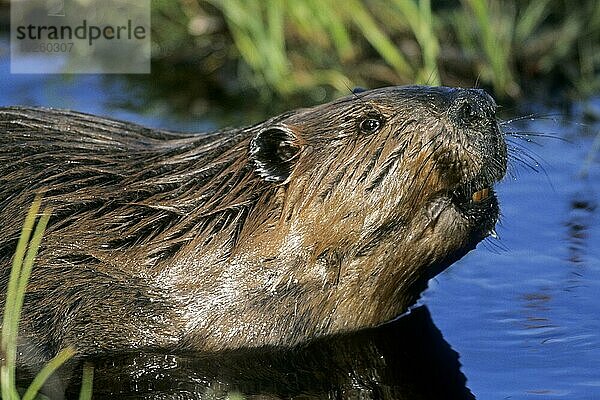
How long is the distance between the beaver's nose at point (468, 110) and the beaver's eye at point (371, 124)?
1.00ft

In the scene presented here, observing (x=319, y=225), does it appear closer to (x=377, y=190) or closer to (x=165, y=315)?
(x=377, y=190)

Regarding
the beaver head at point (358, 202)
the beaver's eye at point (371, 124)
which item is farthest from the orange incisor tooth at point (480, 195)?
the beaver's eye at point (371, 124)

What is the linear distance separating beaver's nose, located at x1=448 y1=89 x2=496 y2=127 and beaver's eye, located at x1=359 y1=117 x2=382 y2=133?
0.30 metres

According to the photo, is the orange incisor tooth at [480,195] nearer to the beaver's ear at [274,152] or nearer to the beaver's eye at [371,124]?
the beaver's eye at [371,124]

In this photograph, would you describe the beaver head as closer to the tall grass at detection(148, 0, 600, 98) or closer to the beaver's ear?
the beaver's ear

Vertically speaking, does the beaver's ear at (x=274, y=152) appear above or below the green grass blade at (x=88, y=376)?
above

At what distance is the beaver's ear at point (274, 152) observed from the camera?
5.23 m

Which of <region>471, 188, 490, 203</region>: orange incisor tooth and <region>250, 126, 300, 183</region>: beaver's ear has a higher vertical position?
<region>250, 126, 300, 183</region>: beaver's ear

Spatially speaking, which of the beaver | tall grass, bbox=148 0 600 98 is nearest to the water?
the beaver

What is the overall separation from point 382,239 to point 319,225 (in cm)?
26

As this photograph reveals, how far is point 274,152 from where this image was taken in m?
5.26

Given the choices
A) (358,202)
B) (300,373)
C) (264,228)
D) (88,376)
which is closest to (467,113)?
(358,202)

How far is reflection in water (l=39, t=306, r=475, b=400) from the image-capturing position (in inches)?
205

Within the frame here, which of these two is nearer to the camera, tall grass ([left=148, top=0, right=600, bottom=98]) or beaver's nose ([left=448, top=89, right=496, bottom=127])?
beaver's nose ([left=448, top=89, right=496, bottom=127])
